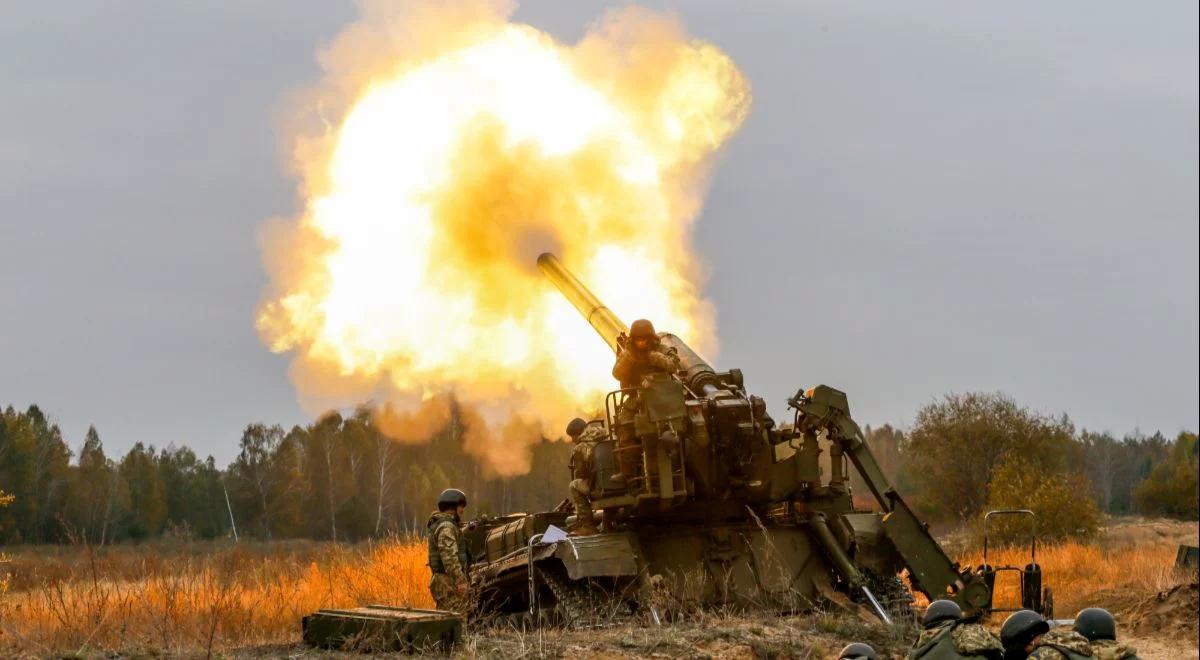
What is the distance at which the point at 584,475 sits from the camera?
57.4 ft

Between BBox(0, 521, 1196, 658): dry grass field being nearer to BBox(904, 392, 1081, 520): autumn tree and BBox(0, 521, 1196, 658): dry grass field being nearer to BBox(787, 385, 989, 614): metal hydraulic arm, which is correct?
BBox(787, 385, 989, 614): metal hydraulic arm

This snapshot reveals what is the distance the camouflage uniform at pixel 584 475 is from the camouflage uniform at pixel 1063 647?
8145 millimetres

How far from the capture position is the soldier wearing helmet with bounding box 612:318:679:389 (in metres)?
17.0

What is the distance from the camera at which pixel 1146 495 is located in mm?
68812

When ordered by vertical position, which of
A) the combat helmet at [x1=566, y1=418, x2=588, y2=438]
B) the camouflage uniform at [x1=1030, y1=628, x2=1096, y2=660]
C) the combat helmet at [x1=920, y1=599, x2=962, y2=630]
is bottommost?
the camouflage uniform at [x1=1030, y1=628, x2=1096, y2=660]

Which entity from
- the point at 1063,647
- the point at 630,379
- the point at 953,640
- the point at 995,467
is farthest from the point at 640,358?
the point at 995,467

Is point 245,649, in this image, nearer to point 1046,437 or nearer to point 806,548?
point 806,548

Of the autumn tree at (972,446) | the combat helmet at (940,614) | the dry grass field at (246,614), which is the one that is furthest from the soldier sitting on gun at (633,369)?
the autumn tree at (972,446)

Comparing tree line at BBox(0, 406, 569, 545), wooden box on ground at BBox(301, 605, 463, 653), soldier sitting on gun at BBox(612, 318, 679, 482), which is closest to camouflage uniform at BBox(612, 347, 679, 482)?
soldier sitting on gun at BBox(612, 318, 679, 482)

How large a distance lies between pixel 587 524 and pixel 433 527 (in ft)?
8.72

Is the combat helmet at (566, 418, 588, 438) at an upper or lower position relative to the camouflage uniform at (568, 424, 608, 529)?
upper

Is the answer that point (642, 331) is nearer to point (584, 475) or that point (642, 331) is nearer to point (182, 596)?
point (584, 475)

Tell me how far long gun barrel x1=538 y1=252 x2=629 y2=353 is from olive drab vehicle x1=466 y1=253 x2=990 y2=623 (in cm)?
205

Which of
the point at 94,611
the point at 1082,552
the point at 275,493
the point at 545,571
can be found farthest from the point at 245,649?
the point at 275,493
